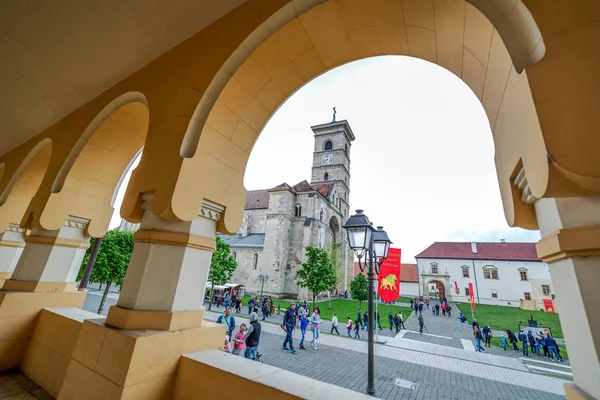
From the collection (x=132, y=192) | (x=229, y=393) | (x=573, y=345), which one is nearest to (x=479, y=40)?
(x=573, y=345)

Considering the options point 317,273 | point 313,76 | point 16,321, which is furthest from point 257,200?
point 313,76

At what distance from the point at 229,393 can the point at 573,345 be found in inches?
68.8

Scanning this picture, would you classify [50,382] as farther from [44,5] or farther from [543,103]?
[543,103]

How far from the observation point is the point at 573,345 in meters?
1.03

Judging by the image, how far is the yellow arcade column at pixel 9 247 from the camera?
15.1 ft

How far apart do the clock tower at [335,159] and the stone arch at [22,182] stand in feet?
99.8

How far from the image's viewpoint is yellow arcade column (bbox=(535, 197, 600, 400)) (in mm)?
902

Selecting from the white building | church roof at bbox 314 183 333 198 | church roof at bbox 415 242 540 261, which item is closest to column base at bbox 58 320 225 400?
church roof at bbox 314 183 333 198

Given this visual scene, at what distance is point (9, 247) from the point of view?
4.70 metres

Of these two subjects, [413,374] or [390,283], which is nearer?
[413,374]

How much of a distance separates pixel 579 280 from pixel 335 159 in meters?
35.8

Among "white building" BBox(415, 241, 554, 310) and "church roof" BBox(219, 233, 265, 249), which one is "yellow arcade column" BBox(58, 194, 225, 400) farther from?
"white building" BBox(415, 241, 554, 310)

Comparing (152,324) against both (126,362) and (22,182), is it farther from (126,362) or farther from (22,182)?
(22,182)

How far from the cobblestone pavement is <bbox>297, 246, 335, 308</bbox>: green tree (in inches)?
384
